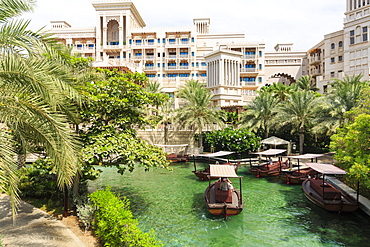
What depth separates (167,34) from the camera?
59500 mm

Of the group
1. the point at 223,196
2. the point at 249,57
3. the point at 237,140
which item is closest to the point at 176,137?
the point at 237,140

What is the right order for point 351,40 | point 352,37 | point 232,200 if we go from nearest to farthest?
1. point 232,200
2. point 352,37
3. point 351,40

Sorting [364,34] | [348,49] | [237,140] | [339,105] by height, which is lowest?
[237,140]

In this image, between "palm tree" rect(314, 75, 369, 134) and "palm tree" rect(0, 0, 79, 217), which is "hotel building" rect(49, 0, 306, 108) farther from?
"palm tree" rect(0, 0, 79, 217)

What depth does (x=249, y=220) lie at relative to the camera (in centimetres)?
1330

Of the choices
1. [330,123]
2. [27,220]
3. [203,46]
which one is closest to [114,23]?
[203,46]

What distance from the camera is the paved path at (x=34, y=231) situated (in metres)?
8.43

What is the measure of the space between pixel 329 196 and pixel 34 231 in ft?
45.8

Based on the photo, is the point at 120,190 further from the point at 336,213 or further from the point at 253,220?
the point at 336,213

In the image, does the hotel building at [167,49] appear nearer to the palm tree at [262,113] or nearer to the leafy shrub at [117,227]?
the palm tree at [262,113]

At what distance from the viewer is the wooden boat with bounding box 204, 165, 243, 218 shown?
43.2ft

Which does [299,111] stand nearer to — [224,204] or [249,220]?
[249,220]

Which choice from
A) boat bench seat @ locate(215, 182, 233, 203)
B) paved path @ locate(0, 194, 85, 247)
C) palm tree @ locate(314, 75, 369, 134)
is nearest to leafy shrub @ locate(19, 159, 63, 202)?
paved path @ locate(0, 194, 85, 247)

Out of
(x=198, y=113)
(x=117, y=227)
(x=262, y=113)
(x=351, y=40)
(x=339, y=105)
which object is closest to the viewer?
(x=117, y=227)
